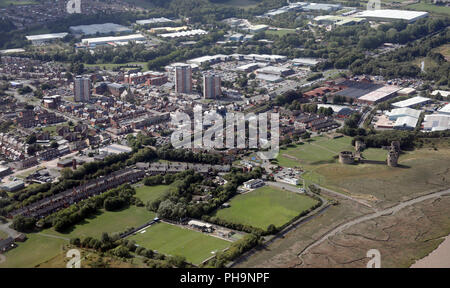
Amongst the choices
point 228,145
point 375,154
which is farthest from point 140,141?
point 375,154

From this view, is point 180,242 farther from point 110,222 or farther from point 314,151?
point 314,151

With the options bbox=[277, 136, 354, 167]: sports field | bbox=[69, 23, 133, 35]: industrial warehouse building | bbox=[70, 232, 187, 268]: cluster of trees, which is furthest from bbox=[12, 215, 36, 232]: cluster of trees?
bbox=[69, 23, 133, 35]: industrial warehouse building

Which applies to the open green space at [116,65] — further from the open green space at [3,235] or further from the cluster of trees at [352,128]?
the open green space at [3,235]

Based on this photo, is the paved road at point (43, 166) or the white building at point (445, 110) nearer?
the paved road at point (43, 166)

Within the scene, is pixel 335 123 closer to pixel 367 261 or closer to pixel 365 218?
pixel 365 218

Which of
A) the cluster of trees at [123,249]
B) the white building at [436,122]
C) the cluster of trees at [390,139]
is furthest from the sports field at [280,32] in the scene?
the cluster of trees at [123,249]
